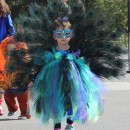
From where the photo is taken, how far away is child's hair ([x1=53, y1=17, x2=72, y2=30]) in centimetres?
A: 730

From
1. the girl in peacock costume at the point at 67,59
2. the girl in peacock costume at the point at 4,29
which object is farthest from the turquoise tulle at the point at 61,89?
the girl in peacock costume at the point at 4,29

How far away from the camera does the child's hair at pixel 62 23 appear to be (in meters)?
7.30

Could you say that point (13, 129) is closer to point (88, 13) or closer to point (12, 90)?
point (12, 90)

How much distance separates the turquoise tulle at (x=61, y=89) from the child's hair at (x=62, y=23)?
317 mm

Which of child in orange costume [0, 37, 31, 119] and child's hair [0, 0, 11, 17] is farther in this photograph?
child's hair [0, 0, 11, 17]

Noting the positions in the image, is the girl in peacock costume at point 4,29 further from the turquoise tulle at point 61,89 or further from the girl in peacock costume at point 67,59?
the turquoise tulle at point 61,89

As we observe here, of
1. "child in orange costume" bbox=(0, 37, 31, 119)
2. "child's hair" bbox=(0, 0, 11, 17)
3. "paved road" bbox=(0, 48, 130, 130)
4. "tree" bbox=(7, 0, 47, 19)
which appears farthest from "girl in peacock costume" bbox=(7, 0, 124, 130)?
"tree" bbox=(7, 0, 47, 19)

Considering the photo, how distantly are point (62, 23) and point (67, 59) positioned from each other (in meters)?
0.47

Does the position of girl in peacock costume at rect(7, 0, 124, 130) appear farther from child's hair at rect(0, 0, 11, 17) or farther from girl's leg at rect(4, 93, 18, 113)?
girl's leg at rect(4, 93, 18, 113)

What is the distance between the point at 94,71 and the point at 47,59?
26.9 inches

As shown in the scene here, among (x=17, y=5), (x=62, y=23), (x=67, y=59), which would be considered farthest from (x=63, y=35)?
(x=17, y=5)

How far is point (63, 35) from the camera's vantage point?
7.28 m

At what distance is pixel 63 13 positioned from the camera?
7.41 metres

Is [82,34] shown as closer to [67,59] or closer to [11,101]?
[67,59]
